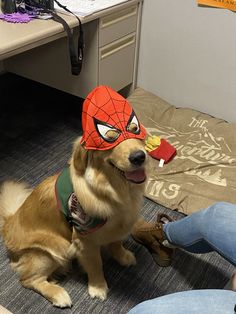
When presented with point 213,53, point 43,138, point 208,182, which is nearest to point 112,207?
point 208,182

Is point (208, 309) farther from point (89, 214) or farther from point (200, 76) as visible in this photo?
point (200, 76)

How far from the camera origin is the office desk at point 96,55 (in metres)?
2.05

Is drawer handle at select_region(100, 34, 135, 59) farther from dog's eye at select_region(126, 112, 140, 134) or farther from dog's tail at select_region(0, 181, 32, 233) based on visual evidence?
dog's eye at select_region(126, 112, 140, 134)

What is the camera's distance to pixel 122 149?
41.4 inches

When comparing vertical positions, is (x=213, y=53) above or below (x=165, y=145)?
above

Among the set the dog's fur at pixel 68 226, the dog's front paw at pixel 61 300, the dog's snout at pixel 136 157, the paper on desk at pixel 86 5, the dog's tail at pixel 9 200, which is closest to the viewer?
the dog's snout at pixel 136 157

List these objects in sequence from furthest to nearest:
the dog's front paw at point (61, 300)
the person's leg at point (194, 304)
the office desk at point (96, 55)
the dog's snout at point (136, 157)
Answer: the office desk at point (96, 55)
the dog's front paw at point (61, 300)
the dog's snout at point (136, 157)
the person's leg at point (194, 304)

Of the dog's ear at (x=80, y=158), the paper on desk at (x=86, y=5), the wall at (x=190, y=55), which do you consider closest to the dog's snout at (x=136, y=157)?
the dog's ear at (x=80, y=158)

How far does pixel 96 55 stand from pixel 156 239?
111cm

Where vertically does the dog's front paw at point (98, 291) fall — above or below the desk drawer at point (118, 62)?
below

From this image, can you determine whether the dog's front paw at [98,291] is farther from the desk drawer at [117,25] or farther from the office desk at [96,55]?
the desk drawer at [117,25]

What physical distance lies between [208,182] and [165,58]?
37.4 inches

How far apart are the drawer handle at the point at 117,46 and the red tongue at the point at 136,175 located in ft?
3.93

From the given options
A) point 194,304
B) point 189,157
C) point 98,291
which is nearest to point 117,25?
point 189,157
